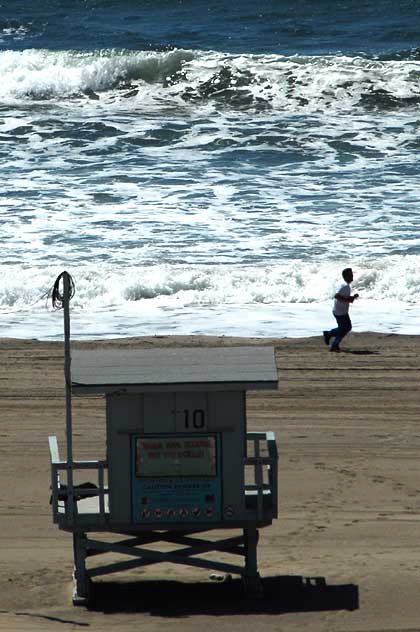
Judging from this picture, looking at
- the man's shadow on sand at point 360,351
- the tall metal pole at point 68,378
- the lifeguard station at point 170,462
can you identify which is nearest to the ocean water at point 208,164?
the man's shadow on sand at point 360,351

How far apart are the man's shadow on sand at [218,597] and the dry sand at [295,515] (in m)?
0.01

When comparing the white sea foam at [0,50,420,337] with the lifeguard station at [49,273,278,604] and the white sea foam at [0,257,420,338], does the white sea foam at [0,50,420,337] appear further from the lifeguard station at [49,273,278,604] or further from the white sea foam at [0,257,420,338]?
the lifeguard station at [49,273,278,604]

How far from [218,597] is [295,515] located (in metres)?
1.54

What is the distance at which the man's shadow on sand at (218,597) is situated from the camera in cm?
871

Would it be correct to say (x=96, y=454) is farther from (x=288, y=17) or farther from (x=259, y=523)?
(x=288, y=17)

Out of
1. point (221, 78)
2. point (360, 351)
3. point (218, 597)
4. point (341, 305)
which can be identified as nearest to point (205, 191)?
point (341, 305)

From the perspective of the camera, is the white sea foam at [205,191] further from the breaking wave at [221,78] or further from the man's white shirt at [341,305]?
the man's white shirt at [341,305]

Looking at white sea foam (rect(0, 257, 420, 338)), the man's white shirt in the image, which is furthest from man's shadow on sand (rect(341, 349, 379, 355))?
white sea foam (rect(0, 257, 420, 338))

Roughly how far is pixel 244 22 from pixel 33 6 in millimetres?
7436

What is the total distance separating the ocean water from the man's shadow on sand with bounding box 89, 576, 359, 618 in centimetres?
734

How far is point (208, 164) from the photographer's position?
25391 millimetres

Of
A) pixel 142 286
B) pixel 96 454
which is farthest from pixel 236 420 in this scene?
pixel 142 286

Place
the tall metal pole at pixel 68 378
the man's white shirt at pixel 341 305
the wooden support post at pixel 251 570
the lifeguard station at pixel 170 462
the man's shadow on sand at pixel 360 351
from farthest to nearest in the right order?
the man's white shirt at pixel 341 305 → the man's shadow on sand at pixel 360 351 → the wooden support post at pixel 251 570 → the lifeguard station at pixel 170 462 → the tall metal pole at pixel 68 378

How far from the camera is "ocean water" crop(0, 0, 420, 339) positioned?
58.6 feet
